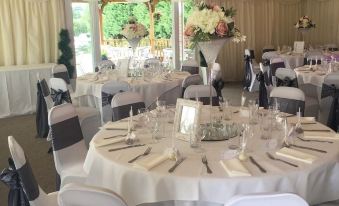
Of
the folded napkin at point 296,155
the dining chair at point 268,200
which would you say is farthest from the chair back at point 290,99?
the dining chair at point 268,200

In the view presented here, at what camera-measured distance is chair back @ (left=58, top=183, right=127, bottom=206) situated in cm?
173

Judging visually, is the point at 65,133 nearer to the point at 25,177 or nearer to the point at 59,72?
the point at 25,177

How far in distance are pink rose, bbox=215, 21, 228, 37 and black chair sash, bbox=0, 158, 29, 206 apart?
5.92 feet

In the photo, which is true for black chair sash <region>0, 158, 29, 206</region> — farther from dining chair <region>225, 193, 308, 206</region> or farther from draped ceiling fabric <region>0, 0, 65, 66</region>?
draped ceiling fabric <region>0, 0, 65, 66</region>

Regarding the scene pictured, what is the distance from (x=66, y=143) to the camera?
10.9ft

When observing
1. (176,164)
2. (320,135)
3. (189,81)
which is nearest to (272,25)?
(189,81)

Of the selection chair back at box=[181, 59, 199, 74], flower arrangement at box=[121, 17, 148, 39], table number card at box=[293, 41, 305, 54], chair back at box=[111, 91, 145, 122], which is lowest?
chair back at box=[111, 91, 145, 122]

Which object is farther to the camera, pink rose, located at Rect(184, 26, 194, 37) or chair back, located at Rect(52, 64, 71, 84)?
chair back, located at Rect(52, 64, 71, 84)

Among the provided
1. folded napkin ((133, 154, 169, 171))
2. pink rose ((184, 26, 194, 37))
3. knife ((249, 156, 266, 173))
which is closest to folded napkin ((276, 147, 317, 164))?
knife ((249, 156, 266, 173))

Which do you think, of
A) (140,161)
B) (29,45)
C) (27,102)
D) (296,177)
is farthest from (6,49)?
(296,177)

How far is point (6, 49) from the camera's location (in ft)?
24.8

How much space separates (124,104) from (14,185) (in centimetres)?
163

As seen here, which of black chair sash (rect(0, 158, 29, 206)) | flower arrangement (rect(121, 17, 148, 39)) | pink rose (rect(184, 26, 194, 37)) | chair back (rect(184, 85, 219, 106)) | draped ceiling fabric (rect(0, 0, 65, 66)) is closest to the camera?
black chair sash (rect(0, 158, 29, 206))

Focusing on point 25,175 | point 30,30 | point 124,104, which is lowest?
point 25,175
